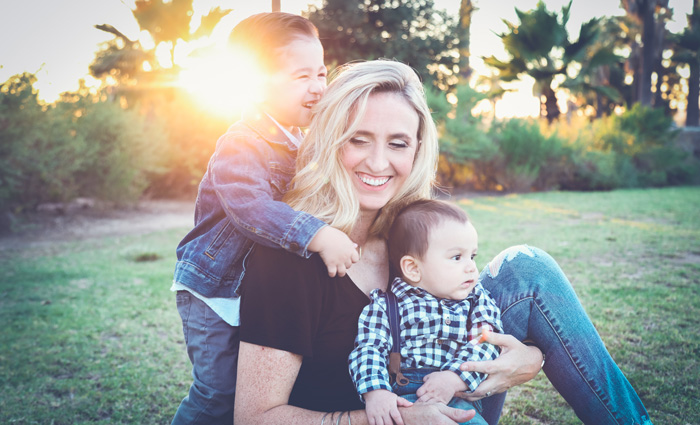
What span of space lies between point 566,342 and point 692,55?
118ft

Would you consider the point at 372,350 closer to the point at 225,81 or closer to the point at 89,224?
the point at 225,81

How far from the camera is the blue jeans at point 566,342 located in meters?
1.79

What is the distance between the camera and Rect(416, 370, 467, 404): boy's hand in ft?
4.92

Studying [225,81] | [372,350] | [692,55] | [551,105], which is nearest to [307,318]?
[372,350]

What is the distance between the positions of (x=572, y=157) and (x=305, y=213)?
1580 cm

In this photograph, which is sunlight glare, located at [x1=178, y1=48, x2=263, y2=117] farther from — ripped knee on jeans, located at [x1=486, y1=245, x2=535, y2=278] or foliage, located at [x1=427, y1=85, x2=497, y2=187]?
foliage, located at [x1=427, y1=85, x2=497, y2=187]

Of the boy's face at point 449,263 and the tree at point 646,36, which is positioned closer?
the boy's face at point 449,263

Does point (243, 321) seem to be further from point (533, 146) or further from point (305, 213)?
point (533, 146)

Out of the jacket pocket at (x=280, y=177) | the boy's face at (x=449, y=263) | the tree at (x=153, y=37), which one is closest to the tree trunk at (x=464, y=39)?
the tree at (x=153, y=37)

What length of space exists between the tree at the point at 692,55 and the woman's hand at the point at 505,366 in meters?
35.5

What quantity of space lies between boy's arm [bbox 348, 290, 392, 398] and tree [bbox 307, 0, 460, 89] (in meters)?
19.0

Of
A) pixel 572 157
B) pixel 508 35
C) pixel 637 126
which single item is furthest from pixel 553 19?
pixel 572 157

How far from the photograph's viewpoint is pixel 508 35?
779 inches

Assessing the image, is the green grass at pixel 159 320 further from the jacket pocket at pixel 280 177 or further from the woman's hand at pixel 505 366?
the jacket pocket at pixel 280 177
